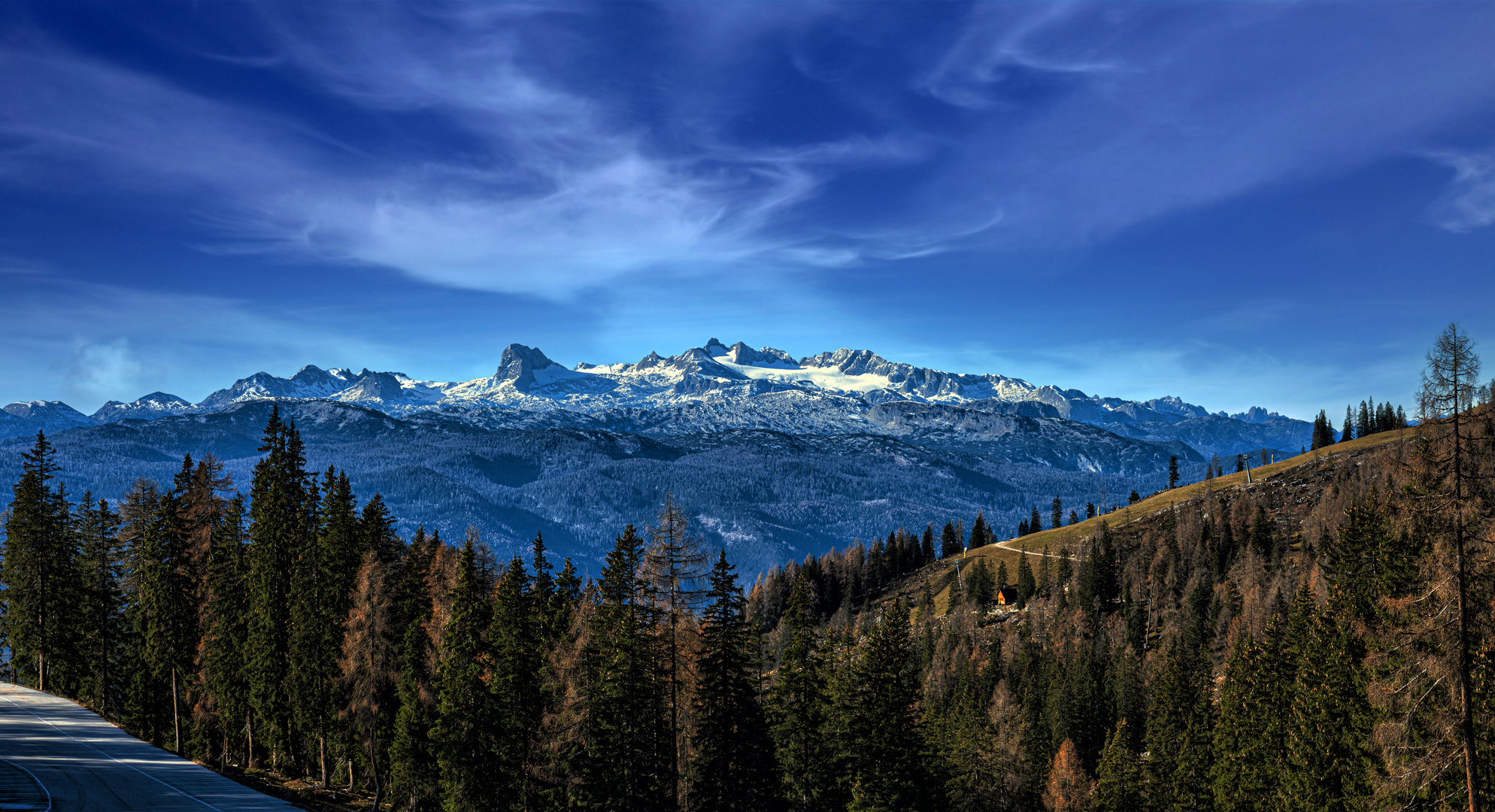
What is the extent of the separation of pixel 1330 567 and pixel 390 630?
101 metres

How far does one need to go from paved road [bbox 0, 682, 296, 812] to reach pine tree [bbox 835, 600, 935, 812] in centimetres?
3160

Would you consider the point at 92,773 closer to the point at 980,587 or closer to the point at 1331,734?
the point at 1331,734

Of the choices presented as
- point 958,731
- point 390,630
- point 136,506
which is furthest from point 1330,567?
point 136,506

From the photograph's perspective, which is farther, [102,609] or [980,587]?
[980,587]

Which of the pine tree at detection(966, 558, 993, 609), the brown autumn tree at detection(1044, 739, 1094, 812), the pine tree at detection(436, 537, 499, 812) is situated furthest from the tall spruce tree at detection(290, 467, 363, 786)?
the pine tree at detection(966, 558, 993, 609)

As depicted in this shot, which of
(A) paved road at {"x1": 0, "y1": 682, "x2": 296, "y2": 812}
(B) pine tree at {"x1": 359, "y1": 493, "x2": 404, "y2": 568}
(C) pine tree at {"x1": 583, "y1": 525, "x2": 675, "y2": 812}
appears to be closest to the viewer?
(A) paved road at {"x1": 0, "y1": 682, "x2": 296, "y2": 812}

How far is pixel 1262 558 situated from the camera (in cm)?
13888

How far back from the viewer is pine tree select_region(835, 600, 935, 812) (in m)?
49.8

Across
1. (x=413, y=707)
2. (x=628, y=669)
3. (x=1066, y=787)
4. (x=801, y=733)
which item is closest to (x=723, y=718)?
(x=628, y=669)

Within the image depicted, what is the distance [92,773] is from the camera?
40562 millimetres

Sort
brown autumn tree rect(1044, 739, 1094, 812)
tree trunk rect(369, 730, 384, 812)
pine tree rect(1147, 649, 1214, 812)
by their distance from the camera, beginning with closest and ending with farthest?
tree trunk rect(369, 730, 384, 812), pine tree rect(1147, 649, 1214, 812), brown autumn tree rect(1044, 739, 1094, 812)

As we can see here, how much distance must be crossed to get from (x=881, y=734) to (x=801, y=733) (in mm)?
5672

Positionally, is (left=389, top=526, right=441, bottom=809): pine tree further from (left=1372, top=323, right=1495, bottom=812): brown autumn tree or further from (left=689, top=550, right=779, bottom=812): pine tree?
(left=1372, top=323, right=1495, bottom=812): brown autumn tree

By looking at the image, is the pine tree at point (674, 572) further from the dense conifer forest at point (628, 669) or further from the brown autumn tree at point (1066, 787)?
the brown autumn tree at point (1066, 787)
